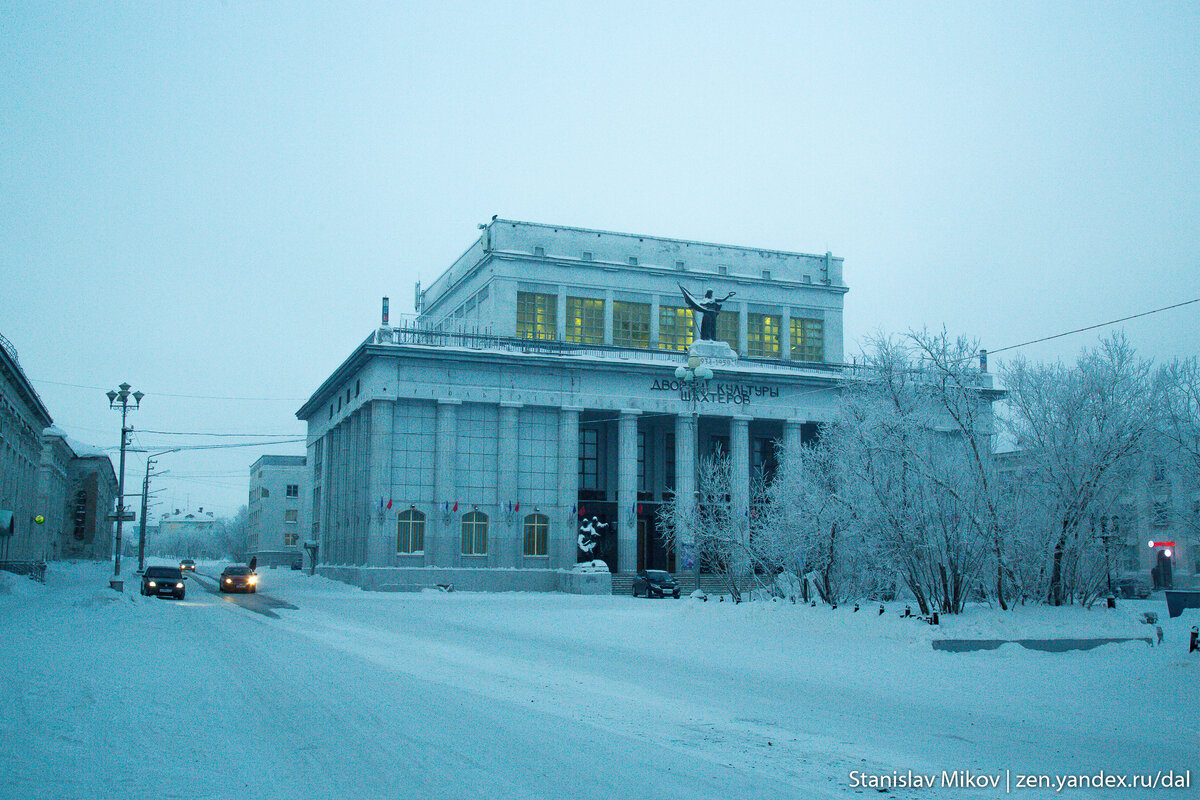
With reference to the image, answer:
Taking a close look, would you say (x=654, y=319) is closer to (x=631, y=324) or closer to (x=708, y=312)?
(x=631, y=324)

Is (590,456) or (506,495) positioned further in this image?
(590,456)

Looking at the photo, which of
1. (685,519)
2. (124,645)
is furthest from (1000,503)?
(124,645)

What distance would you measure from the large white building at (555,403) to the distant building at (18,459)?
58.2 feet

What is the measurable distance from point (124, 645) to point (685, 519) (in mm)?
19517

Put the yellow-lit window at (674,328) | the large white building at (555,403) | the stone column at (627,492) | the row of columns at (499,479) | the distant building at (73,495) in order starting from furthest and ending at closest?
the distant building at (73,495), the yellow-lit window at (674,328), the stone column at (627,492), the large white building at (555,403), the row of columns at (499,479)

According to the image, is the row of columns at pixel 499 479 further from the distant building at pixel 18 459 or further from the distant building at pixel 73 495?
the distant building at pixel 73 495

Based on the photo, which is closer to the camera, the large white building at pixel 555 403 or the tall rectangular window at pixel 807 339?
the large white building at pixel 555 403

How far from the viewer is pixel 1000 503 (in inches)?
909

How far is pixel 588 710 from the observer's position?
41.9ft

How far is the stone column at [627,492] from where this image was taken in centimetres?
5962

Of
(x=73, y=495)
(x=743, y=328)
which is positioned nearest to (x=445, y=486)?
(x=743, y=328)

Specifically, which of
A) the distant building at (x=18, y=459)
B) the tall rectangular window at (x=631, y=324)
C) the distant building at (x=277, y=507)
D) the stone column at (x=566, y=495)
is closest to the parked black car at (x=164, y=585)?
the distant building at (x=18, y=459)

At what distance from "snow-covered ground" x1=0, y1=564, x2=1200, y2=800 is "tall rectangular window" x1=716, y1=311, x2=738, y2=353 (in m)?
45.2

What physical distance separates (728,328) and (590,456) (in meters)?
13.8
